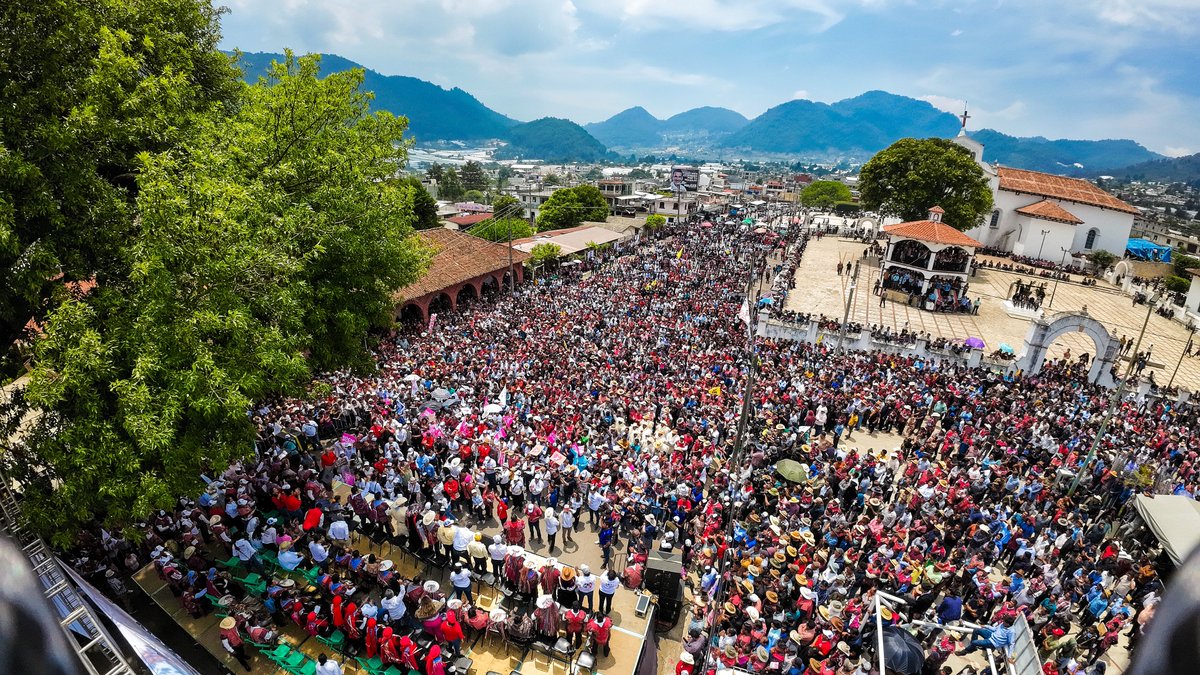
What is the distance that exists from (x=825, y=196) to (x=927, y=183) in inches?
2355

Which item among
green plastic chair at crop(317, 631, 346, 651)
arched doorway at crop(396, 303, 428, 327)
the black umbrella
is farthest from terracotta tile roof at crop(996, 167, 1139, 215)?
green plastic chair at crop(317, 631, 346, 651)

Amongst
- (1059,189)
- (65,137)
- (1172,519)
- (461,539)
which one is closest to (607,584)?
(461,539)

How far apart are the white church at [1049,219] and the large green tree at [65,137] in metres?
58.5

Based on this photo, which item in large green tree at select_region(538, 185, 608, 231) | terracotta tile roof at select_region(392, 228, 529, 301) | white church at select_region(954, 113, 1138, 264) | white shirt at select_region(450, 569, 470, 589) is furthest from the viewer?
large green tree at select_region(538, 185, 608, 231)

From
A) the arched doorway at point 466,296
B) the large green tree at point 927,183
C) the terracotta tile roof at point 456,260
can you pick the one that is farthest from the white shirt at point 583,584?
the large green tree at point 927,183

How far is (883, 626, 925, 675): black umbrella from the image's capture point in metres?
7.91

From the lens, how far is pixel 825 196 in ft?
328

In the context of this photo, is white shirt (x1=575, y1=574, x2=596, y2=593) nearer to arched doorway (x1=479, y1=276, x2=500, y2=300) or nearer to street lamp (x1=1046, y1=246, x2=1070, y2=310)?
arched doorway (x1=479, y1=276, x2=500, y2=300)

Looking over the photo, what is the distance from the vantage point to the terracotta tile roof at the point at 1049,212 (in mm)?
49875

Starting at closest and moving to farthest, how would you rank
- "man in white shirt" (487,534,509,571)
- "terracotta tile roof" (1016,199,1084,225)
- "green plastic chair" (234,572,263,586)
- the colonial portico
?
"green plastic chair" (234,572,263,586)
"man in white shirt" (487,534,509,571)
the colonial portico
"terracotta tile roof" (1016,199,1084,225)

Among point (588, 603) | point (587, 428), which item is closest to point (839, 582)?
point (588, 603)

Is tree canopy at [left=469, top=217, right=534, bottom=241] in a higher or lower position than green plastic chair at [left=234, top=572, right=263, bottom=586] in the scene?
higher

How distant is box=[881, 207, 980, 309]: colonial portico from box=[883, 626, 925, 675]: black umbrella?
3023cm

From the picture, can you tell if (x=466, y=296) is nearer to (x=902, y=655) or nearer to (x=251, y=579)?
(x=251, y=579)
